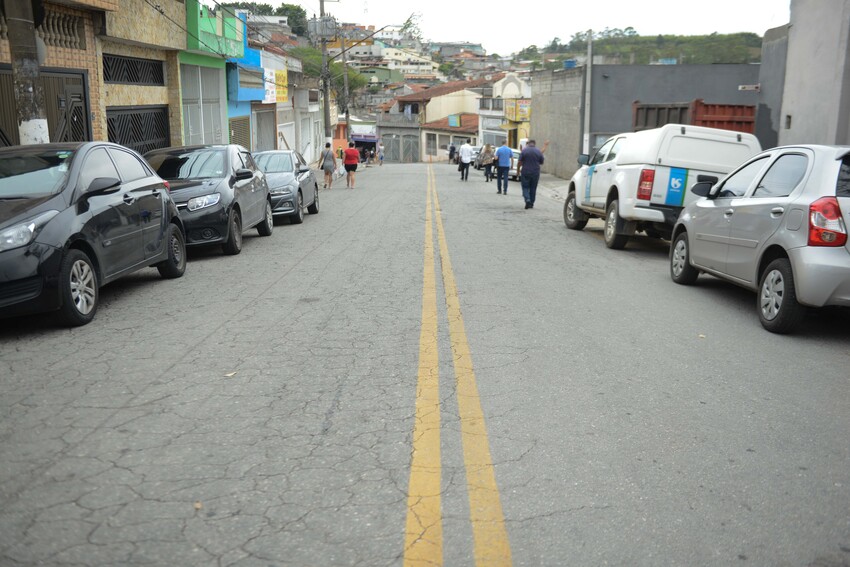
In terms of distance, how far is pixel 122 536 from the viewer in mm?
3607

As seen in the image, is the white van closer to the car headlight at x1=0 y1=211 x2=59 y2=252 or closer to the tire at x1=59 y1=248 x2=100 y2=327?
the tire at x1=59 y1=248 x2=100 y2=327

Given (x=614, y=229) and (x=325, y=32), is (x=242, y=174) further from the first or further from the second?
(x=325, y=32)

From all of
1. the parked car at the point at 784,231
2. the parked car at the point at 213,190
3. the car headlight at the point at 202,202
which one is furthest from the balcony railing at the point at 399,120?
the parked car at the point at 784,231

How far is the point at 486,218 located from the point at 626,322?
1072cm

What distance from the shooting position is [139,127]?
21.5 meters

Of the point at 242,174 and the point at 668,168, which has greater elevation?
the point at 668,168

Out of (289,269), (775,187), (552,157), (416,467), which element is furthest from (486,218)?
(552,157)

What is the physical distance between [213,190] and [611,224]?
20.7 ft

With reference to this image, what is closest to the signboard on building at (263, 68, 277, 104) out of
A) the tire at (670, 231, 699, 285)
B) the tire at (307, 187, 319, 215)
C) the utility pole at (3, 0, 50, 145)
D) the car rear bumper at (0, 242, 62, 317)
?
the tire at (307, 187, 319, 215)

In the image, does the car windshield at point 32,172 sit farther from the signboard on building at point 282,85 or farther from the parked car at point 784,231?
the signboard on building at point 282,85

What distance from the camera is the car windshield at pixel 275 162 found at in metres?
18.6

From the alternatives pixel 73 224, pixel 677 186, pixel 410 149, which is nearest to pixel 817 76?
pixel 677 186

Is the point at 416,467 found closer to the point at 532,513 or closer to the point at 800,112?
the point at 532,513

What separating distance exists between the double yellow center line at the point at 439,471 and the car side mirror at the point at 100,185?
346 centimetres
